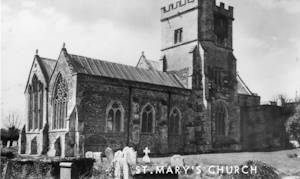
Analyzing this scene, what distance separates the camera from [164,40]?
40.6 metres

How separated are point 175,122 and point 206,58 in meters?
6.85

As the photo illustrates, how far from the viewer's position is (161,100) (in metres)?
33.7

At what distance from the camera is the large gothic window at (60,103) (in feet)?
99.3

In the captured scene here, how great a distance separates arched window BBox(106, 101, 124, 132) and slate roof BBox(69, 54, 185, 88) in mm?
2338

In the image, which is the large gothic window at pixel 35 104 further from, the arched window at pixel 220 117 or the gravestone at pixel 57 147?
the arched window at pixel 220 117

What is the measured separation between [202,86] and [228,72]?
451 centimetres

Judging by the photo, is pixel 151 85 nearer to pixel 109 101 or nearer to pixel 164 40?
pixel 109 101

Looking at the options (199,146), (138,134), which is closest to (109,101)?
(138,134)

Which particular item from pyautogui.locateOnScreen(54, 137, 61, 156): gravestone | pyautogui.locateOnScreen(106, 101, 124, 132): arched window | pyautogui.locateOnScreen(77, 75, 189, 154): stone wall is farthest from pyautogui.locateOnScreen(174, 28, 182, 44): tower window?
pyautogui.locateOnScreen(54, 137, 61, 156): gravestone

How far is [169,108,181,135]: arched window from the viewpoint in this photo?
34.6 meters

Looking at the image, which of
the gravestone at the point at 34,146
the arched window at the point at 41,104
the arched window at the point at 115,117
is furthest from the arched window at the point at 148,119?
the gravestone at the point at 34,146

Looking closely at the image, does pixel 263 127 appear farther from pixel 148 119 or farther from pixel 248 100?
pixel 148 119

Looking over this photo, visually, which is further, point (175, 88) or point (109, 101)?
point (175, 88)

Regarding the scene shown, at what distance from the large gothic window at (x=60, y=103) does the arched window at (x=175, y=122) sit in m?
Result: 9.39
